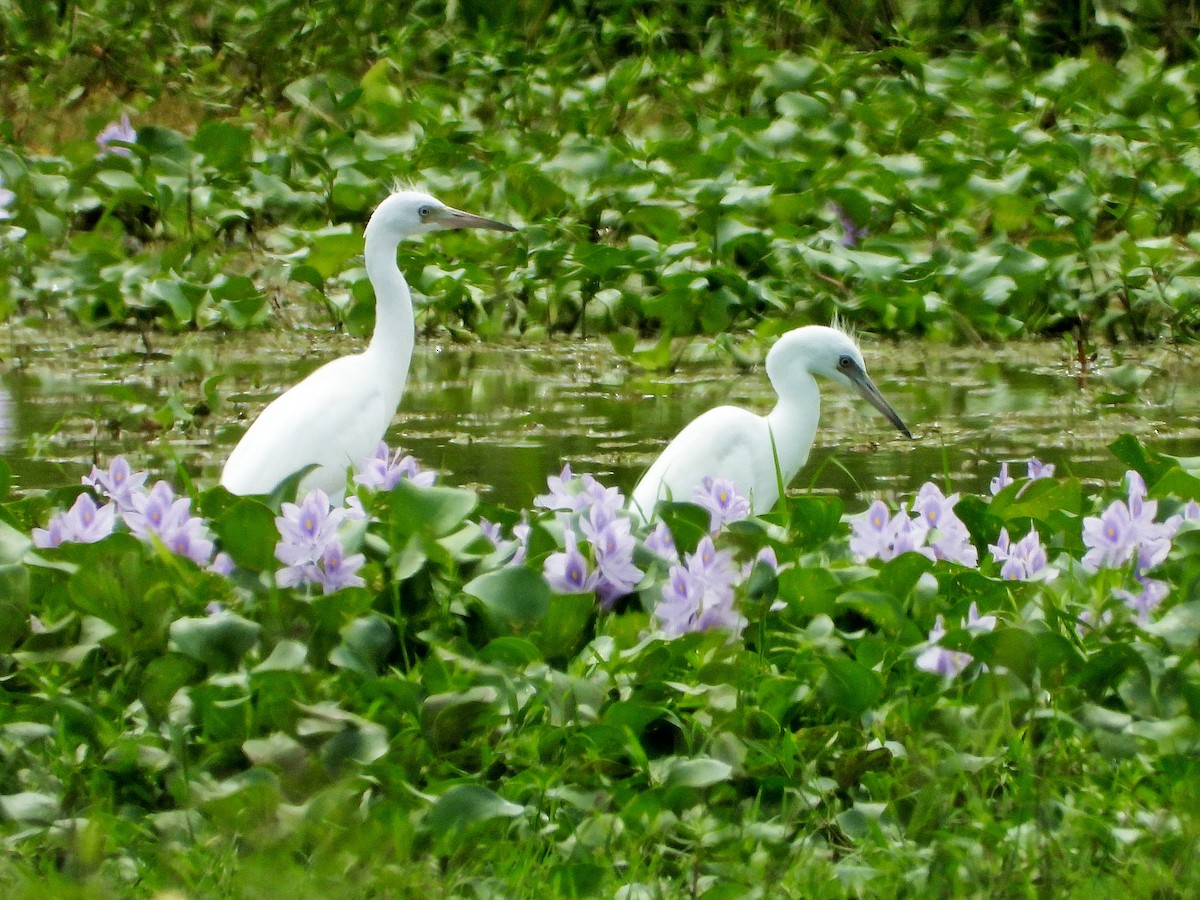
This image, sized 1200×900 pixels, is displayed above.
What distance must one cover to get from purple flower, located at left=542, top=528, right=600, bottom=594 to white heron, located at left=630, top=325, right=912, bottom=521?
0.90 metres

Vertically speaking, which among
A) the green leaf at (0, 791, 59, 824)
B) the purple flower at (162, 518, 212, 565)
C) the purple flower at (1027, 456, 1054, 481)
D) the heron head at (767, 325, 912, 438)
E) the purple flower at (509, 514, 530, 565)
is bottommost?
the green leaf at (0, 791, 59, 824)

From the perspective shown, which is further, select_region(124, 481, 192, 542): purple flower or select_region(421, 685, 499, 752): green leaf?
select_region(124, 481, 192, 542): purple flower

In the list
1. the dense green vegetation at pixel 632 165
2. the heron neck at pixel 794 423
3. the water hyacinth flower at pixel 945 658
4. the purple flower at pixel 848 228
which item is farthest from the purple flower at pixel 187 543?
the purple flower at pixel 848 228

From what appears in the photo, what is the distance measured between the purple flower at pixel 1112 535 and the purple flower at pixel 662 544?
0.68m

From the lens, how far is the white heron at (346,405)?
4262 millimetres

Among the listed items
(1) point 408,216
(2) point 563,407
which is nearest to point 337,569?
(1) point 408,216

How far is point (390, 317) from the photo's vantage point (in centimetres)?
484

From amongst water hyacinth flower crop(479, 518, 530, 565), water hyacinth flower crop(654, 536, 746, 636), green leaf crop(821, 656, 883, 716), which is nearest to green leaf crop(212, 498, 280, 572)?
water hyacinth flower crop(479, 518, 530, 565)

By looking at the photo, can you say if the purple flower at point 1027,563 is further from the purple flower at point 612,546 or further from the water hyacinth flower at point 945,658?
the purple flower at point 612,546

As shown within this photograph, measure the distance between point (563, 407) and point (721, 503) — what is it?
2239mm

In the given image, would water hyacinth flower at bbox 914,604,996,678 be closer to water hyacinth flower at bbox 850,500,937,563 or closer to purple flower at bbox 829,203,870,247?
water hyacinth flower at bbox 850,500,937,563

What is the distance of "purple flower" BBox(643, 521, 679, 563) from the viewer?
320 centimetres

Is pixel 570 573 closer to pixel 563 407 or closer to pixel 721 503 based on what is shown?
pixel 721 503

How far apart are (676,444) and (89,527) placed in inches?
57.8
